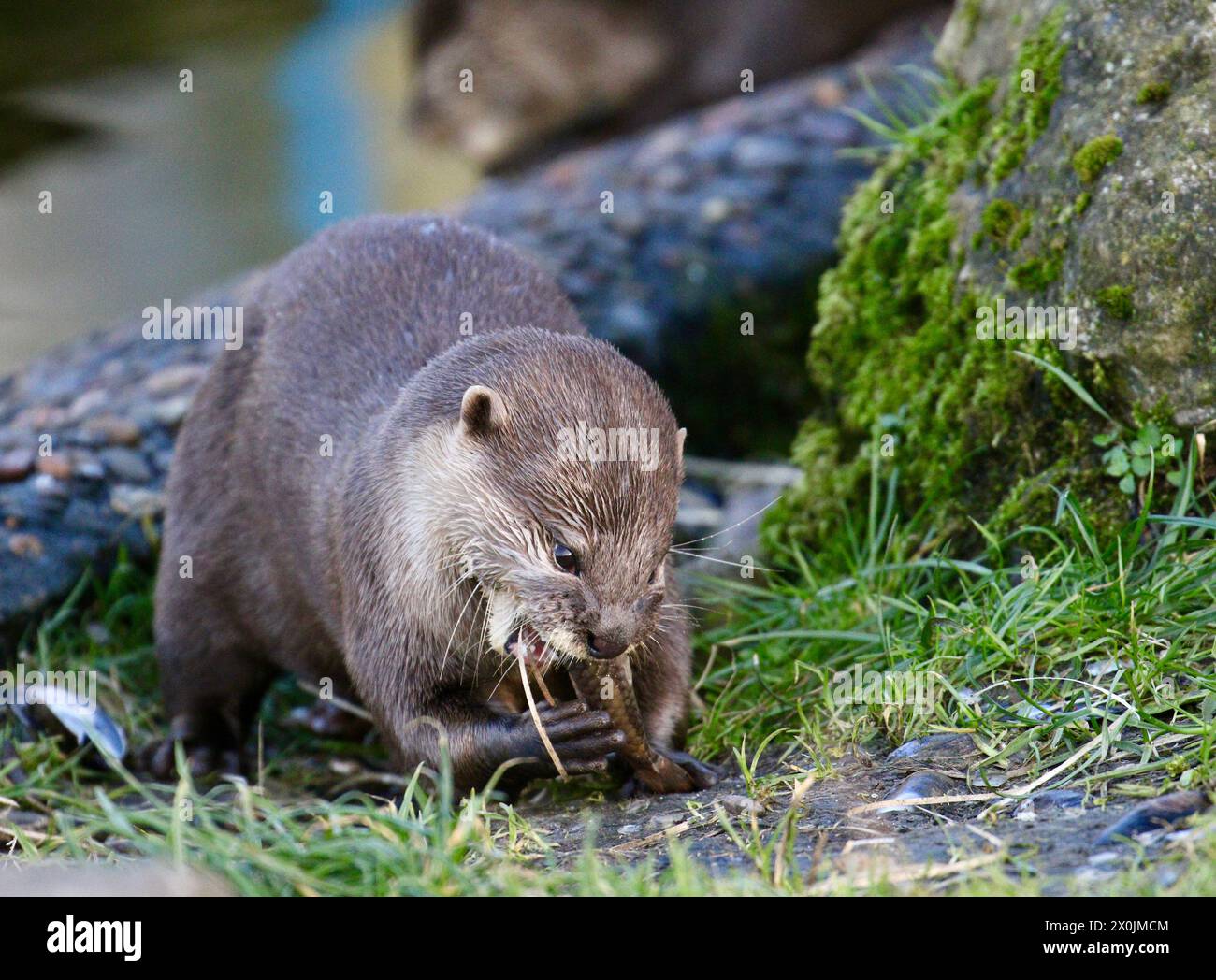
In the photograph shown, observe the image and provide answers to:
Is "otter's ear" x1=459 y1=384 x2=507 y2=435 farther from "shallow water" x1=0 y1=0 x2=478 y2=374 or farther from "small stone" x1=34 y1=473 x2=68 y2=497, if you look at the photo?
"shallow water" x1=0 y1=0 x2=478 y2=374

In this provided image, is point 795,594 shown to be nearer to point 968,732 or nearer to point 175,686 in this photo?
point 968,732

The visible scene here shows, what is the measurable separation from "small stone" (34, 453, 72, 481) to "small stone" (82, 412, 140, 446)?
20 centimetres

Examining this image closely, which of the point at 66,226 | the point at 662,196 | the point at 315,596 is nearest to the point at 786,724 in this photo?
the point at 315,596

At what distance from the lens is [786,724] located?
331 centimetres

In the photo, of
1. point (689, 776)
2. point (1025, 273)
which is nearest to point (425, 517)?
point (689, 776)

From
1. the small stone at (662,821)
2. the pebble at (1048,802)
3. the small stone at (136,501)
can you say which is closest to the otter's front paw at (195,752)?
the small stone at (136,501)

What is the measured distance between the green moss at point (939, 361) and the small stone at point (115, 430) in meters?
2.24

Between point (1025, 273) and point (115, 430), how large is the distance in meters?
3.06

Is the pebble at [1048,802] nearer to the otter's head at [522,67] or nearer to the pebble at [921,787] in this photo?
the pebble at [921,787]

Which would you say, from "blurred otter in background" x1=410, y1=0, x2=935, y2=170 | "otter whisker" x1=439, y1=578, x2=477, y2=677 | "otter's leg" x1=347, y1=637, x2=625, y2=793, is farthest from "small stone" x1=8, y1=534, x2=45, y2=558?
"blurred otter in background" x1=410, y1=0, x2=935, y2=170

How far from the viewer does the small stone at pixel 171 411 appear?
5.07 meters
